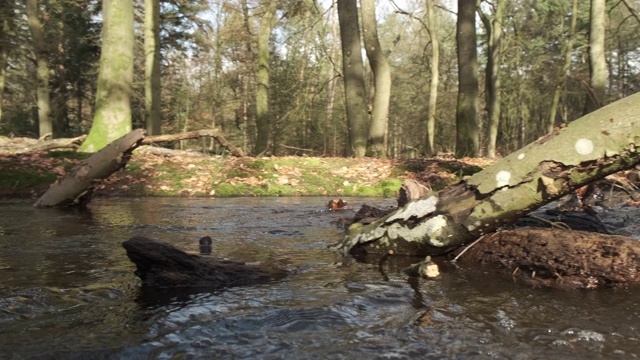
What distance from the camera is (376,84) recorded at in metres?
14.8

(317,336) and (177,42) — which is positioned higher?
(177,42)

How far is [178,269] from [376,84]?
1266 centimetres

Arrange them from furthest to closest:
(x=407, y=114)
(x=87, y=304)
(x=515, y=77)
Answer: (x=407, y=114), (x=515, y=77), (x=87, y=304)

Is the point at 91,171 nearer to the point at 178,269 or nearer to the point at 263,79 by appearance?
the point at 178,269

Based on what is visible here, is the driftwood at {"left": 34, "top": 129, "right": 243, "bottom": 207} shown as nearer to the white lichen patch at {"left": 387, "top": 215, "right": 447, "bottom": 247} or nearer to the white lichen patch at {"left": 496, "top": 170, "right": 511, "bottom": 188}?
the white lichen patch at {"left": 387, "top": 215, "right": 447, "bottom": 247}

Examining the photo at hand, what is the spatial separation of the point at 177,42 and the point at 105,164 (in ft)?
74.6

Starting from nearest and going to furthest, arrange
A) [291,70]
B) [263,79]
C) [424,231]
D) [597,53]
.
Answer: [424,231]
[597,53]
[263,79]
[291,70]

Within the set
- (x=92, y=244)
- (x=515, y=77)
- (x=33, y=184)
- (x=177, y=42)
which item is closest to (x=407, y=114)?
(x=515, y=77)

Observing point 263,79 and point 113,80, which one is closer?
point 113,80

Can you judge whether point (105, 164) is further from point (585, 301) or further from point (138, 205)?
point (585, 301)

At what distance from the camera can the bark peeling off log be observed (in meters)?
2.94

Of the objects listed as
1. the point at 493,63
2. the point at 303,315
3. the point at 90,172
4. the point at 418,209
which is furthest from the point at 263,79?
the point at 303,315

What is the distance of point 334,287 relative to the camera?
9.76 ft

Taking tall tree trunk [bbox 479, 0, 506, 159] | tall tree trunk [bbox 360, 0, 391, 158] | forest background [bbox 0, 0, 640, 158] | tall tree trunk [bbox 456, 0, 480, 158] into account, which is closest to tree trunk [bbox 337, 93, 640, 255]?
tall tree trunk [bbox 360, 0, 391, 158]
